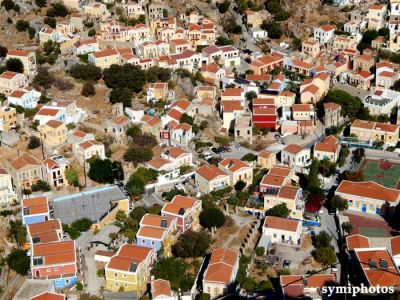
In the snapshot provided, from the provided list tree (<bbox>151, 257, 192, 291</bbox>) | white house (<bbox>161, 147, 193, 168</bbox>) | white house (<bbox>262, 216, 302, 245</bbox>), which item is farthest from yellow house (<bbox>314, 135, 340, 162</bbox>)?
tree (<bbox>151, 257, 192, 291</bbox>)

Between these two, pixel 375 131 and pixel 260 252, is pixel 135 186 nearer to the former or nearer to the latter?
pixel 260 252

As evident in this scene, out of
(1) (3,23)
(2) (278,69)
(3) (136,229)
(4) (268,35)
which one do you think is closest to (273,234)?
(3) (136,229)

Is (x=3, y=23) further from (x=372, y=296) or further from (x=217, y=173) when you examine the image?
(x=372, y=296)

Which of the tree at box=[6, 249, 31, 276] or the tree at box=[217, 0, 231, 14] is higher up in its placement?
the tree at box=[217, 0, 231, 14]

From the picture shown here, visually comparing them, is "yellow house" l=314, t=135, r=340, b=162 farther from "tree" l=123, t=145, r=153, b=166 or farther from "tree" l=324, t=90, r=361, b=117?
"tree" l=123, t=145, r=153, b=166

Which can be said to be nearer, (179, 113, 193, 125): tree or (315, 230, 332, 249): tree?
(315, 230, 332, 249): tree

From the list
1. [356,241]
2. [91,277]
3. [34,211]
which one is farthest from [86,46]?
[356,241]

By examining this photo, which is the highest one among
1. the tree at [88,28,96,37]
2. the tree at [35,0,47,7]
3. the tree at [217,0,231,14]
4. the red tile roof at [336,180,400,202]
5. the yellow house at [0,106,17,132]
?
the tree at [35,0,47,7]
